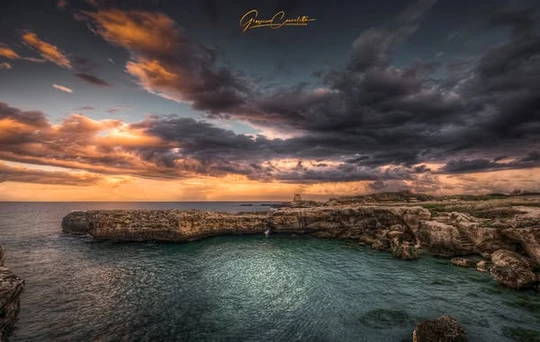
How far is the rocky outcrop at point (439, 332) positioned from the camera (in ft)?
54.2

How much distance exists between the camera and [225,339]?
19.0 meters

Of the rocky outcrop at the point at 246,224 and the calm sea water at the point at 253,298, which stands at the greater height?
the rocky outcrop at the point at 246,224

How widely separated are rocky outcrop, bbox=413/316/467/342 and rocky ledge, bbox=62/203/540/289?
18310mm

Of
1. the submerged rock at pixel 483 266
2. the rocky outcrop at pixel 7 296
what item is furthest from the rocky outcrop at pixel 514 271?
the rocky outcrop at pixel 7 296

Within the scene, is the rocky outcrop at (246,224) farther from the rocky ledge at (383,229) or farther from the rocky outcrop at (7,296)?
the rocky outcrop at (7,296)

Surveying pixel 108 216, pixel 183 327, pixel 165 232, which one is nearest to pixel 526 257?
pixel 183 327

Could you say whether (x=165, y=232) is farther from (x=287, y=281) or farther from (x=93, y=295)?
(x=287, y=281)

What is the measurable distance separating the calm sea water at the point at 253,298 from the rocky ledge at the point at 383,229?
196 inches

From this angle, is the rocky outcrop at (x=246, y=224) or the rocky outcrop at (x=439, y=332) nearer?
the rocky outcrop at (x=439, y=332)

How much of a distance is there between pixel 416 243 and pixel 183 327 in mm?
53447

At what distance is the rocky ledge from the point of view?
33375 millimetres

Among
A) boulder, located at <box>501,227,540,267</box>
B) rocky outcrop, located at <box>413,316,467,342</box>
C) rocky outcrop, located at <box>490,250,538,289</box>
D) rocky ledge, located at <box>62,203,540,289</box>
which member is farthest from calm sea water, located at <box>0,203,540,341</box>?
boulder, located at <box>501,227,540,267</box>

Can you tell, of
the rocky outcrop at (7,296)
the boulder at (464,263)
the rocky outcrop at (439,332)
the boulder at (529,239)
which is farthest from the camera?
the boulder at (464,263)

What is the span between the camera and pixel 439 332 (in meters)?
16.8
